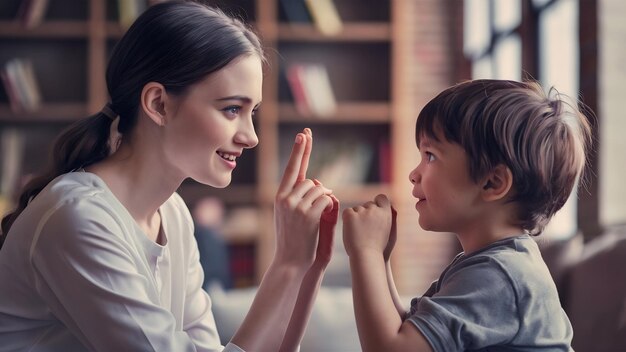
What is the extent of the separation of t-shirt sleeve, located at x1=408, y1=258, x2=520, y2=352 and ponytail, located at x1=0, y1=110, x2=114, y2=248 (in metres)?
0.68

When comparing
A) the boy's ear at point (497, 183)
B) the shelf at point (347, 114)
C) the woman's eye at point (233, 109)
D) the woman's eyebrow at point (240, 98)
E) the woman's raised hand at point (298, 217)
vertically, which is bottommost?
the shelf at point (347, 114)

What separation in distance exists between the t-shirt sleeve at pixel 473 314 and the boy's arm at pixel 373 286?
0.08 feet

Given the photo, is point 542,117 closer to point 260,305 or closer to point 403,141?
point 260,305

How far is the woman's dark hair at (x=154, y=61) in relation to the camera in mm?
1471

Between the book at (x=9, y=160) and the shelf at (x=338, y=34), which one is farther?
the shelf at (x=338, y=34)

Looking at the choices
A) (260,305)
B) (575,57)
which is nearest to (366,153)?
(575,57)

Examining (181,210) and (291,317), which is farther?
(181,210)

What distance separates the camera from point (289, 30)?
17.8ft

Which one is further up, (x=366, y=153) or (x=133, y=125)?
(x=133, y=125)

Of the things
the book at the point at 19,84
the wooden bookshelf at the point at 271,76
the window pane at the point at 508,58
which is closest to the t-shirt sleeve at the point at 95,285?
the window pane at the point at 508,58

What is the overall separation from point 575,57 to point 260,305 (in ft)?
8.64

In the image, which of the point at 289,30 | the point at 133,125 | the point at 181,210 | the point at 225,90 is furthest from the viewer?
the point at 289,30

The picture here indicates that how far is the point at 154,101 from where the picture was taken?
1.50 m

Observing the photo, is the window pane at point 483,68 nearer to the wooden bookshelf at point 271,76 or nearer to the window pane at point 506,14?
the window pane at point 506,14
